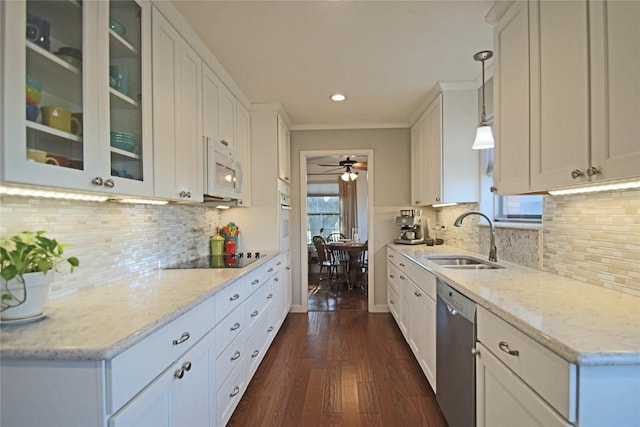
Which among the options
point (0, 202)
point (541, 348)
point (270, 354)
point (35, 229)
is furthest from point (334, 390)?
point (0, 202)

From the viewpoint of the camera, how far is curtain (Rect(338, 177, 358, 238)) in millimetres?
7215

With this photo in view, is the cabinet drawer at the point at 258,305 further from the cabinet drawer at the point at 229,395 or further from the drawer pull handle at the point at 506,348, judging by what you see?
the drawer pull handle at the point at 506,348

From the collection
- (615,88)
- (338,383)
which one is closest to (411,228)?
(338,383)

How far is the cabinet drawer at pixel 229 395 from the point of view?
1676 millimetres

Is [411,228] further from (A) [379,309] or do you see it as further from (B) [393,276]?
(A) [379,309]

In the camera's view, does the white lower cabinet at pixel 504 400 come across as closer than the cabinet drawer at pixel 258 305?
Yes

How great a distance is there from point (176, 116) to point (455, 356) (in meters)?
2.10

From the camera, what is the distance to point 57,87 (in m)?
1.06

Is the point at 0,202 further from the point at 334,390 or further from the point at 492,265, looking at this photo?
the point at 492,265

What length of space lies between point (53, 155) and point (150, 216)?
105cm

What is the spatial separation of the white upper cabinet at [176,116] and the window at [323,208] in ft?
17.7

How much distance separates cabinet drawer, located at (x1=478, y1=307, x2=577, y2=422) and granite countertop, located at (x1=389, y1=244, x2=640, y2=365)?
0.04 m

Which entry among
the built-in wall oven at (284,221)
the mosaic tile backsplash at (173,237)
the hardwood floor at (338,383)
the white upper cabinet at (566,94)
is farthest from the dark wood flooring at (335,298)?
the white upper cabinet at (566,94)

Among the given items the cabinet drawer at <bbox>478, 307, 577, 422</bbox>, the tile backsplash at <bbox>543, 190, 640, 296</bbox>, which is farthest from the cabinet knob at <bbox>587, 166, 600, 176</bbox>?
the cabinet drawer at <bbox>478, 307, 577, 422</bbox>
